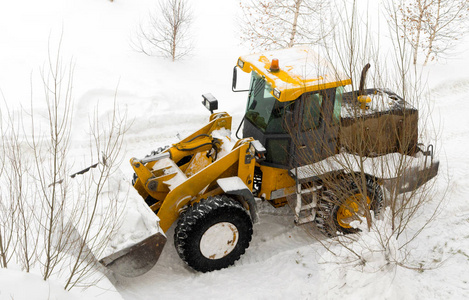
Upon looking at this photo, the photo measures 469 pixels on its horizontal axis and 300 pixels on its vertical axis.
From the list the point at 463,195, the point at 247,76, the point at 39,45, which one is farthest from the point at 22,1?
the point at 463,195

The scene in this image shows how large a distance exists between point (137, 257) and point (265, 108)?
280 centimetres

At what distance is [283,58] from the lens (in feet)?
23.8

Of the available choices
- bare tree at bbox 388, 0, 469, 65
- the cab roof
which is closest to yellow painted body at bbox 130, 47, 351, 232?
the cab roof

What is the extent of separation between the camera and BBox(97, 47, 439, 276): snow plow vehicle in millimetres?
6636

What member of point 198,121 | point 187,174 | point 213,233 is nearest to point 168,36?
point 198,121

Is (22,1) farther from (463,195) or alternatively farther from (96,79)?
(463,195)

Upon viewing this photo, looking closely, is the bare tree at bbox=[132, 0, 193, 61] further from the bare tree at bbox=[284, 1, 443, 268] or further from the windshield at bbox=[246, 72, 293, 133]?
the bare tree at bbox=[284, 1, 443, 268]

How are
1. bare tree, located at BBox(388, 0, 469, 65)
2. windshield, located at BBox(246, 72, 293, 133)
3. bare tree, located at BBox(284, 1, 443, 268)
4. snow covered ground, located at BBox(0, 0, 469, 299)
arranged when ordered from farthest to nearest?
bare tree, located at BBox(388, 0, 469, 65) < windshield, located at BBox(246, 72, 293, 133) < snow covered ground, located at BBox(0, 0, 469, 299) < bare tree, located at BBox(284, 1, 443, 268)

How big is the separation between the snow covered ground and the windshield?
1.89 metres

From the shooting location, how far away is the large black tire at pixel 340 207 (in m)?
7.27

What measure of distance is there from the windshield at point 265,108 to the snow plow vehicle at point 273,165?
0.01 m

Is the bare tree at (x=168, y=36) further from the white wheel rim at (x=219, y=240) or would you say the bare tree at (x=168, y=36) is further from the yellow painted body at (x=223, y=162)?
the white wheel rim at (x=219, y=240)


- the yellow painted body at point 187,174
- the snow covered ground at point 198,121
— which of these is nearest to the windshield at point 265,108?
the yellow painted body at point 187,174

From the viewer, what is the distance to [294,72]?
6848mm
